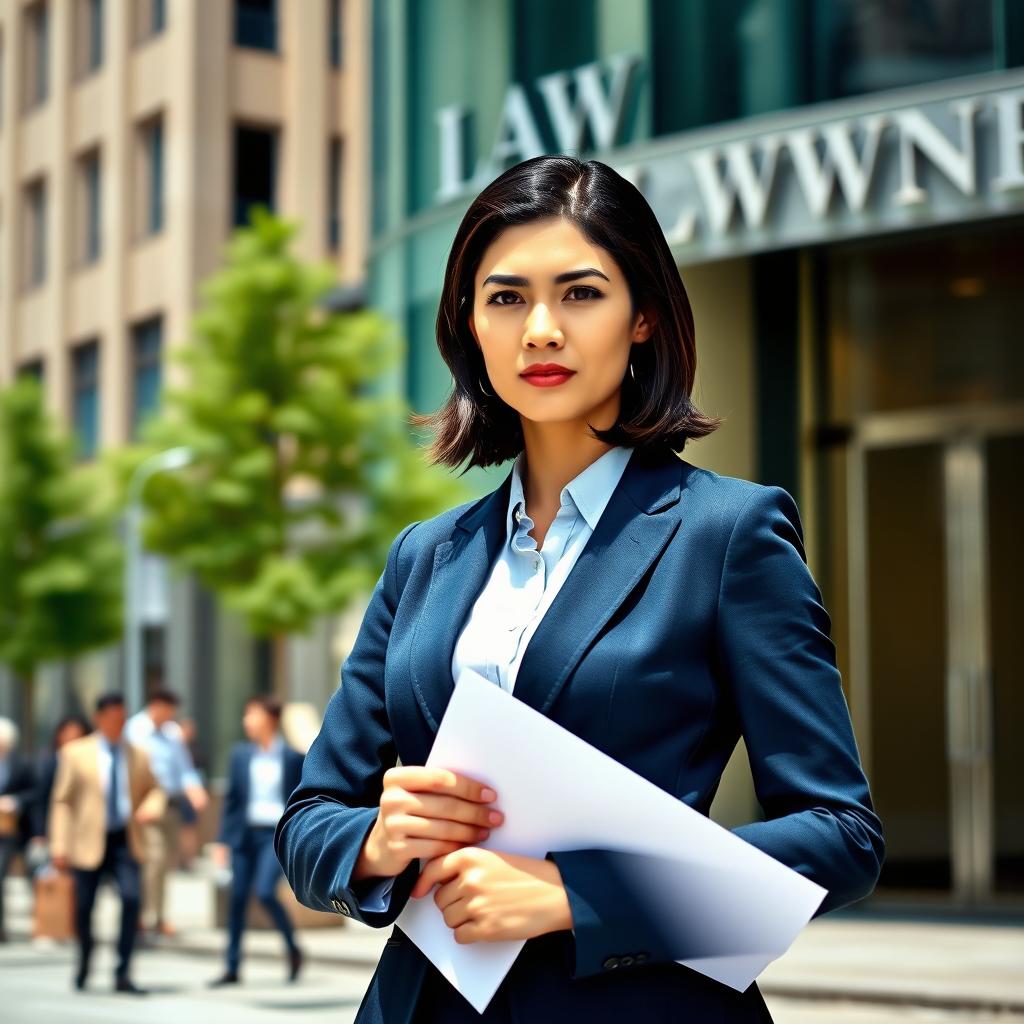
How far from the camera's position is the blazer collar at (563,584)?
206 centimetres

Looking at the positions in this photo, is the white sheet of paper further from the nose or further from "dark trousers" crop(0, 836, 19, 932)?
"dark trousers" crop(0, 836, 19, 932)

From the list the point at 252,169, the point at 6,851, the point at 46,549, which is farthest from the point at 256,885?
the point at 252,169

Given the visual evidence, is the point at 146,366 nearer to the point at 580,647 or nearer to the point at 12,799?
the point at 12,799

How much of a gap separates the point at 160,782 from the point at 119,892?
4.53 metres

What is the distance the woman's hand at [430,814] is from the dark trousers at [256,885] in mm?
10892

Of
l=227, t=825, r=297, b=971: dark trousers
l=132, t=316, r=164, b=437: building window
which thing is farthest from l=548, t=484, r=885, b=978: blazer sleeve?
l=132, t=316, r=164, b=437: building window

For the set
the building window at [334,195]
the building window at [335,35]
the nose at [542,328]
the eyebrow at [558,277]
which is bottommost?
the nose at [542,328]


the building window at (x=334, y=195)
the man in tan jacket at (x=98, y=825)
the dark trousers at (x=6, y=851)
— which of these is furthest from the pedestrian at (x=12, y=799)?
the building window at (x=334, y=195)

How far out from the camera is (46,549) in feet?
104

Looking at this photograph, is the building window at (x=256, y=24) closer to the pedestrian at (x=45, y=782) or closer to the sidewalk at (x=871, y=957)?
the pedestrian at (x=45, y=782)

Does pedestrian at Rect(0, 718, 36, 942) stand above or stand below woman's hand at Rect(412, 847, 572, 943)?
below

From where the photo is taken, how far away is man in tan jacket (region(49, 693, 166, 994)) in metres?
13.1

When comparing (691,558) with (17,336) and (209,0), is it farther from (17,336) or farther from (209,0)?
(17,336)

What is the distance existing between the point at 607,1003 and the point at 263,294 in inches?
862
